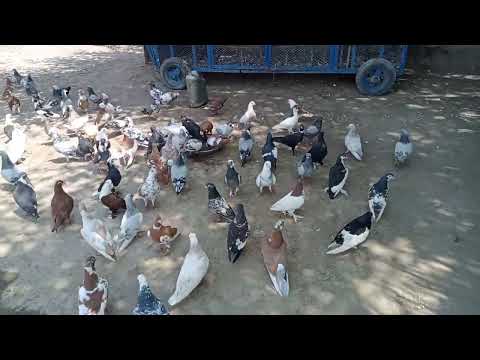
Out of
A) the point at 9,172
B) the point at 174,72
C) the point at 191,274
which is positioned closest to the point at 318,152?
the point at 191,274

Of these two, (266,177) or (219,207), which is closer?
(219,207)

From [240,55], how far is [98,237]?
7.27m

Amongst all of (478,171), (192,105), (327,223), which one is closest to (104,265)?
(327,223)

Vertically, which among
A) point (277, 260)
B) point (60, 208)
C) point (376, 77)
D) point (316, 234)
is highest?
point (376, 77)

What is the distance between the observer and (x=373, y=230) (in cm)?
527

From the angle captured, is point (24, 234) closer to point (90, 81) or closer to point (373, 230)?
point (373, 230)

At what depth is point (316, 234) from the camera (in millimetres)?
5273

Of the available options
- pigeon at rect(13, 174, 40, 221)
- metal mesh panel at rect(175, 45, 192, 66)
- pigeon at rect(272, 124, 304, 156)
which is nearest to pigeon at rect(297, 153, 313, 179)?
pigeon at rect(272, 124, 304, 156)

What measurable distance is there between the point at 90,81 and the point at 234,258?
8890mm

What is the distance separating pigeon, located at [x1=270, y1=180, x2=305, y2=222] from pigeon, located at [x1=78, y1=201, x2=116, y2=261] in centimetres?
236

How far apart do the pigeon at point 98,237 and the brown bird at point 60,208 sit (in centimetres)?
61

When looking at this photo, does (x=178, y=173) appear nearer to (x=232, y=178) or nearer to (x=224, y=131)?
(x=232, y=178)

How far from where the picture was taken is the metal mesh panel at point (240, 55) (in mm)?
10133

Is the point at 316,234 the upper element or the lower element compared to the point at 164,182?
lower
